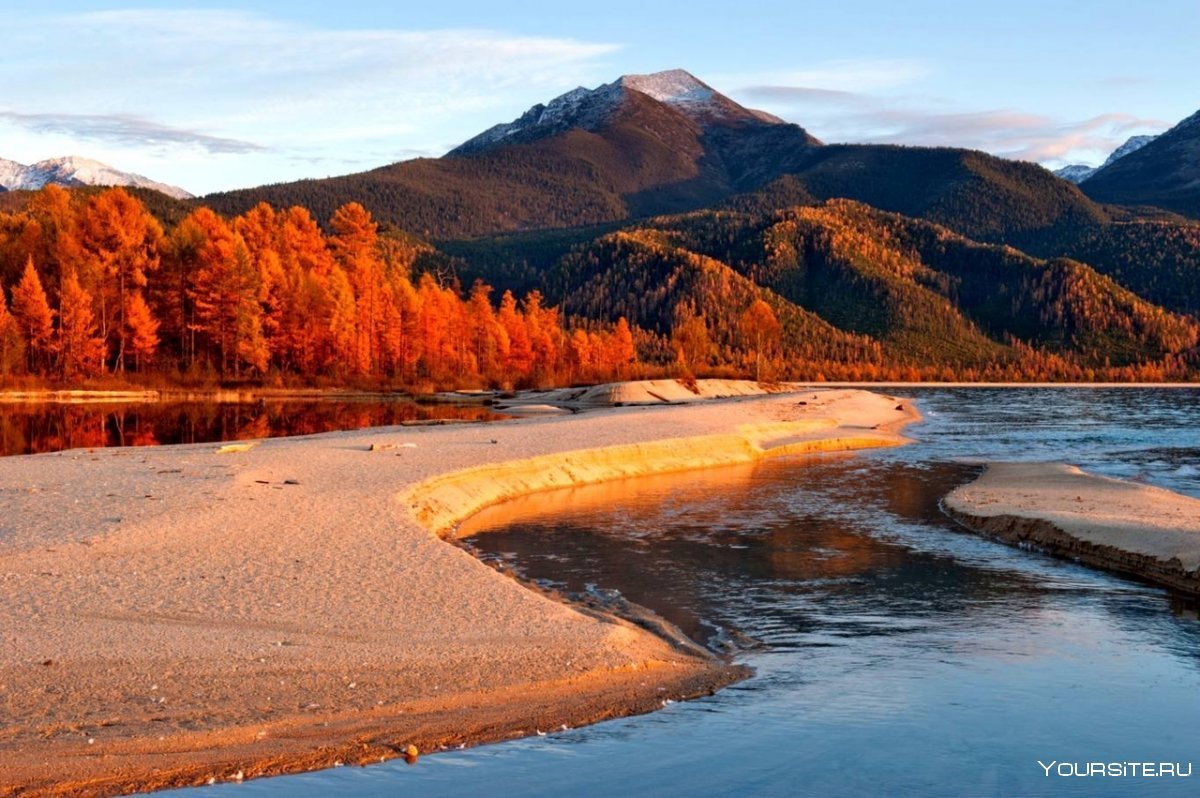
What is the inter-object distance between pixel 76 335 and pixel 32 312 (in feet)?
12.7

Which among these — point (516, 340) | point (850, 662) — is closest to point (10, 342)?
point (516, 340)

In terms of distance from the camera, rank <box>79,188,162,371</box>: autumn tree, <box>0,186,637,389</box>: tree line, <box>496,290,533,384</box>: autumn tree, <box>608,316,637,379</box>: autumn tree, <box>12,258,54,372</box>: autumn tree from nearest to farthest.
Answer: <box>12,258,54,372</box>: autumn tree < <box>0,186,637,389</box>: tree line < <box>79,188,162,371</box>: autumn tree < <box>496,290,533,384</box>: autumn tree < <box>608,316,637,379</box>: autumn tree

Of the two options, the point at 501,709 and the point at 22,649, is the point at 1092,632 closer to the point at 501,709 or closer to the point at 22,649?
the point at 501,709

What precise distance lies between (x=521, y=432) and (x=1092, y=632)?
3438cm

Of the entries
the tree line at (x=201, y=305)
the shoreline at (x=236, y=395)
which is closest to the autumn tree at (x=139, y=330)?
the tree line at (x=201, y=305)

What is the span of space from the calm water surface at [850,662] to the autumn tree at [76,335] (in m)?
73.8

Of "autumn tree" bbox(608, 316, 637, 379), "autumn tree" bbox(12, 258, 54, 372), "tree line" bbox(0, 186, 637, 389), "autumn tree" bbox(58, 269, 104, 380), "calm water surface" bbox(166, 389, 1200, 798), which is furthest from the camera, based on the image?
"autumn tree" bbox(608, 316, 637, 379)

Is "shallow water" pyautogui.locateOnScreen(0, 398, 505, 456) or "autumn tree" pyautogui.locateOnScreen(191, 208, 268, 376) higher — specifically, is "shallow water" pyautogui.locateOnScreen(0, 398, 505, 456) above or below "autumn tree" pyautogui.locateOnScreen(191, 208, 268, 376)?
below

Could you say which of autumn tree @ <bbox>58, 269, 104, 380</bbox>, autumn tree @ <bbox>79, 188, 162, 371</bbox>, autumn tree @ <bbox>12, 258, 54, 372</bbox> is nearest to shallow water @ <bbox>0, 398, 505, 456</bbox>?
autumn tree @ <bbox>58, 269, 104, 380</bbox>

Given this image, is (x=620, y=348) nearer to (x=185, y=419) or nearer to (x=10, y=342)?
(x=10, y=342)

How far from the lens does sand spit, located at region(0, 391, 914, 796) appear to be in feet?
38.2

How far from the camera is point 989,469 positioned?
43.8 metres

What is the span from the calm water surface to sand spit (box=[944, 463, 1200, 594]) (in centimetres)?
89

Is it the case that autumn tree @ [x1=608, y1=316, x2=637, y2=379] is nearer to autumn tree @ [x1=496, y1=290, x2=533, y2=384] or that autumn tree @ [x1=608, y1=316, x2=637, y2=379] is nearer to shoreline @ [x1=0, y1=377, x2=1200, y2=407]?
autumn tree @ [x1=496, y1=290, x2=533, y2=384]
